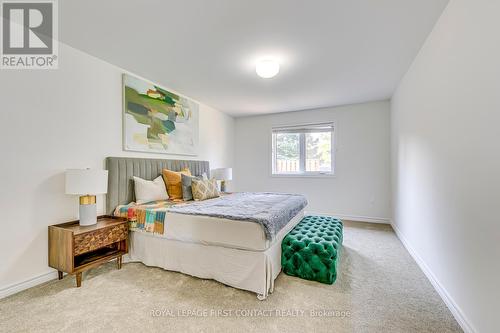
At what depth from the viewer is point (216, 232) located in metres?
2.07

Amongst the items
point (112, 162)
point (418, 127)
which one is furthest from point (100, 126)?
point (418, 127)

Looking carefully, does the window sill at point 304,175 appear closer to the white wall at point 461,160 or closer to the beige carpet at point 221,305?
the white wall at point 461,160

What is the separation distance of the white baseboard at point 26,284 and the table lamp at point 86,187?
24.1 inches

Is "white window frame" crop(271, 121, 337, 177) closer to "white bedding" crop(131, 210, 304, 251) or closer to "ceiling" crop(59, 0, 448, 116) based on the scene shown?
"ceiling" crop(59, 0, 448, 116)

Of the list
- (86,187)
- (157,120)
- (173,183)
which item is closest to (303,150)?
(173,183)

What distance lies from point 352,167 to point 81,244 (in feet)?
15.2

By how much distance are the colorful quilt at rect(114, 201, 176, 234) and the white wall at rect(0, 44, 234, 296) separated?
38 centimetres

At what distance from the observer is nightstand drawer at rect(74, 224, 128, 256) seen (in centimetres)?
202

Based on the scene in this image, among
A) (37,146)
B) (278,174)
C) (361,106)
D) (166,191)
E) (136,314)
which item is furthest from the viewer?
(278,174)

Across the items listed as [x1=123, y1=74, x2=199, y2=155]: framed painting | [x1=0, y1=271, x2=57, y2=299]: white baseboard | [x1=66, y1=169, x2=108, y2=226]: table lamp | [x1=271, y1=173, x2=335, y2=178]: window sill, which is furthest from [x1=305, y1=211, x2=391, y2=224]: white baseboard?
[x1=0, y1=271, x2=57, y2=299]: white baseboard

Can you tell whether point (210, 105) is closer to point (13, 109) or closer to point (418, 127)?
point (13, 109)

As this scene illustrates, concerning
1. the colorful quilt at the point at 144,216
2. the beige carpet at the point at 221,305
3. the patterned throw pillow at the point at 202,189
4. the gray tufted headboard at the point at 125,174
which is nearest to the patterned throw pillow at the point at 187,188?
the patterned throw pillow at the point at 202,189

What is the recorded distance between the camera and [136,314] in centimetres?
167

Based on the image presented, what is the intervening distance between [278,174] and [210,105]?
7.46 feet
